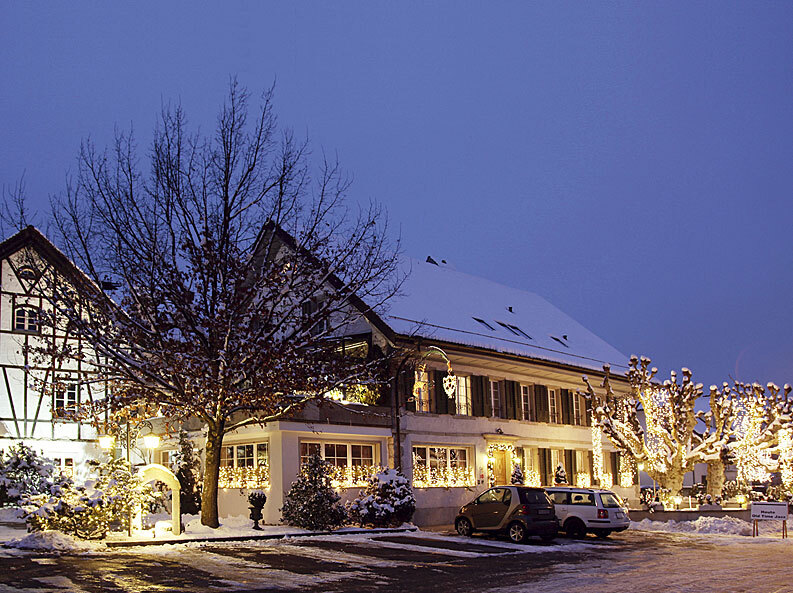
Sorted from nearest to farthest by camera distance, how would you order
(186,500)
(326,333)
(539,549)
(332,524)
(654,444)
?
(539,549) → (326,333) → (332,524) → (186,500) → (654,444)

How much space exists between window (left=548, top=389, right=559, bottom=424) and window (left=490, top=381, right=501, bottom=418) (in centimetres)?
363

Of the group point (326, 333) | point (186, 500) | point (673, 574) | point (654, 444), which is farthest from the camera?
point (654, 444)

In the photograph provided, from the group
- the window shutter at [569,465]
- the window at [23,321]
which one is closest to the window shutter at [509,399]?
the window shutter at [569,465]

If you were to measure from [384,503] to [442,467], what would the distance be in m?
6.41

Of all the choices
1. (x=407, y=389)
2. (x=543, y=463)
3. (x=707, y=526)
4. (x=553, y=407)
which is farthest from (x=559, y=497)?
(x=553, y=407)

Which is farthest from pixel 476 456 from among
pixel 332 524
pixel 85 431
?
pixel 85 431

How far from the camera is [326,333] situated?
918 inches

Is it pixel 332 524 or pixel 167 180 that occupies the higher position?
pixel 167 180

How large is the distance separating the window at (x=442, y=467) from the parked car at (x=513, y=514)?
6.33 metres

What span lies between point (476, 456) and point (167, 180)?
1581 centimetres

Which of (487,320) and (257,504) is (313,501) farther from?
(487,320)

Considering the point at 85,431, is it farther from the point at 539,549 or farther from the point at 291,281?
the point at 539,549

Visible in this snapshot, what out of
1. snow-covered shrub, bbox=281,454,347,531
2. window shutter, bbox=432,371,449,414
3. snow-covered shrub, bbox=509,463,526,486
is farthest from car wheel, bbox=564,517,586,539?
window shutter, bbox=432,371,449,414

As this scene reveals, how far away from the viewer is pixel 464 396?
3331 cm
